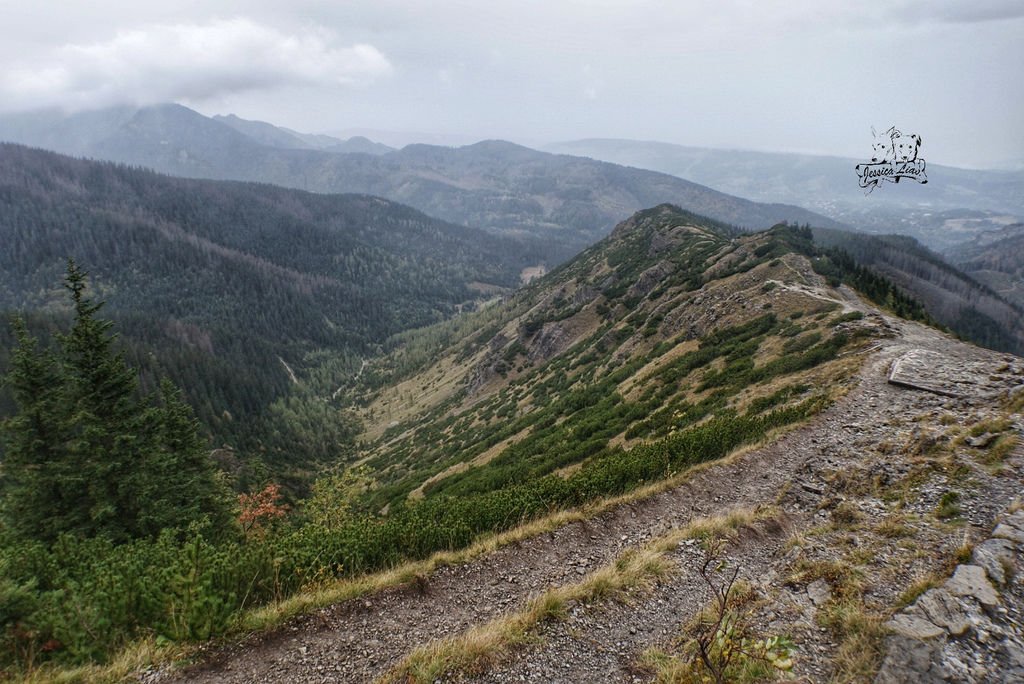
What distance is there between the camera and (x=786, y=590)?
9445mm

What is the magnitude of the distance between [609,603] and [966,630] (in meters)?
5.77

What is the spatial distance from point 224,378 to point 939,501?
539 feet

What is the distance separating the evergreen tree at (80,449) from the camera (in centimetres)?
1988

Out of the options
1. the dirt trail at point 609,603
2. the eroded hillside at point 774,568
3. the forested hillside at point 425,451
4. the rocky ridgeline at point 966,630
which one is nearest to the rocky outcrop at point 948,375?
the eroded hillside at point 774,568

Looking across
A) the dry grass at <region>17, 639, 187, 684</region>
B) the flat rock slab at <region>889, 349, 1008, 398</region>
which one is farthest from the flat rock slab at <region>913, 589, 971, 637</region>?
the flat rock slab at <region>889, 349, 1008, 398</region>

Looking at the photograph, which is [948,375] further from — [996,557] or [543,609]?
[543,609]

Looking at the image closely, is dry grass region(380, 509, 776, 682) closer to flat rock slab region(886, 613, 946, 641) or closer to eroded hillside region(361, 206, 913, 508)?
flat rock slab region(886, 613, 946, 641)

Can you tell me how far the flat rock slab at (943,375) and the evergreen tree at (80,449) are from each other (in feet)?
118

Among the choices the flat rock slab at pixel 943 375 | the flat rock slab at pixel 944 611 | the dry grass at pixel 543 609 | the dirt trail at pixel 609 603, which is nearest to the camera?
the flat rock slab at pixel 944 611

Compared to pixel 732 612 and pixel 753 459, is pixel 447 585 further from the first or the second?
pixel 753 459

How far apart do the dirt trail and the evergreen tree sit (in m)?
17.5

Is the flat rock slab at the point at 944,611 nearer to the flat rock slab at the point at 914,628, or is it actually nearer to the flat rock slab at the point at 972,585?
the flat rock slab at the point at 914,628

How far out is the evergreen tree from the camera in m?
19.9

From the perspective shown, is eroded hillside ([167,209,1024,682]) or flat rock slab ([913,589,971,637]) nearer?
flat rock slab ([913,589,971,637])
